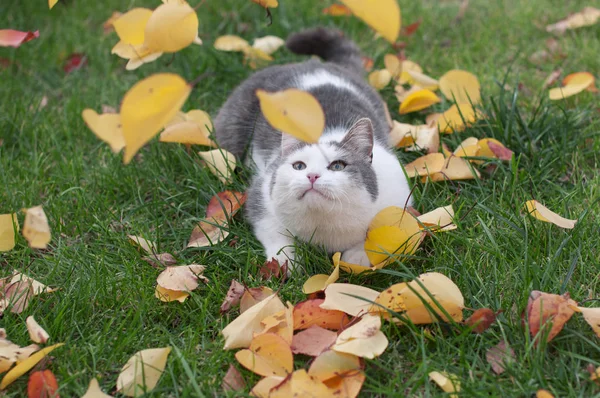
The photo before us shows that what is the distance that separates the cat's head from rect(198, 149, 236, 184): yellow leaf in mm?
406

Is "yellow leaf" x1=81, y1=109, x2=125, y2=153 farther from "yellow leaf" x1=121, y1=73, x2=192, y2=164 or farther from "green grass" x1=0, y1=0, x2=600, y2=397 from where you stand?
"green grass" x1=0, y1=0, x2=600, y2=397

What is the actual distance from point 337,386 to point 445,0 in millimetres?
3493

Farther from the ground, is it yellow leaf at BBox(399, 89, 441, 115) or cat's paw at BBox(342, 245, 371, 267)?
yellow leaf at BBox(399, 89, 441, 115)

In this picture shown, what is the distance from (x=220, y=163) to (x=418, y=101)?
1064mm

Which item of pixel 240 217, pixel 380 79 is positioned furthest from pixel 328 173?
pixel 380 79

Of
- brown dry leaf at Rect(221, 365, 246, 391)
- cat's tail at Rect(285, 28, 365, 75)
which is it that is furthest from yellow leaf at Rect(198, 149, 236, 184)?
brown dry leaf at Rect(221, 365, 246, 391)

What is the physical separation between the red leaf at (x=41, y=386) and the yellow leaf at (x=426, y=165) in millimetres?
1494

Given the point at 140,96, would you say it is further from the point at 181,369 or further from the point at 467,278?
the point at 467,278

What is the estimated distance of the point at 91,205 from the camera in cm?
259

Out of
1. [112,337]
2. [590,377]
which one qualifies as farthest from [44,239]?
[590,377]

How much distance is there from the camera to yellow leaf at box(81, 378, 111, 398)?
5.31ft

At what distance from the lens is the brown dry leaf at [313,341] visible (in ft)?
5.70

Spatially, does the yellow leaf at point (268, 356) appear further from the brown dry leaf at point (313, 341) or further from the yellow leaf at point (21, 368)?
the yellow leaf at point (21, 368)

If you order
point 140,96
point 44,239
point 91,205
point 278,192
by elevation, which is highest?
point 140,96
